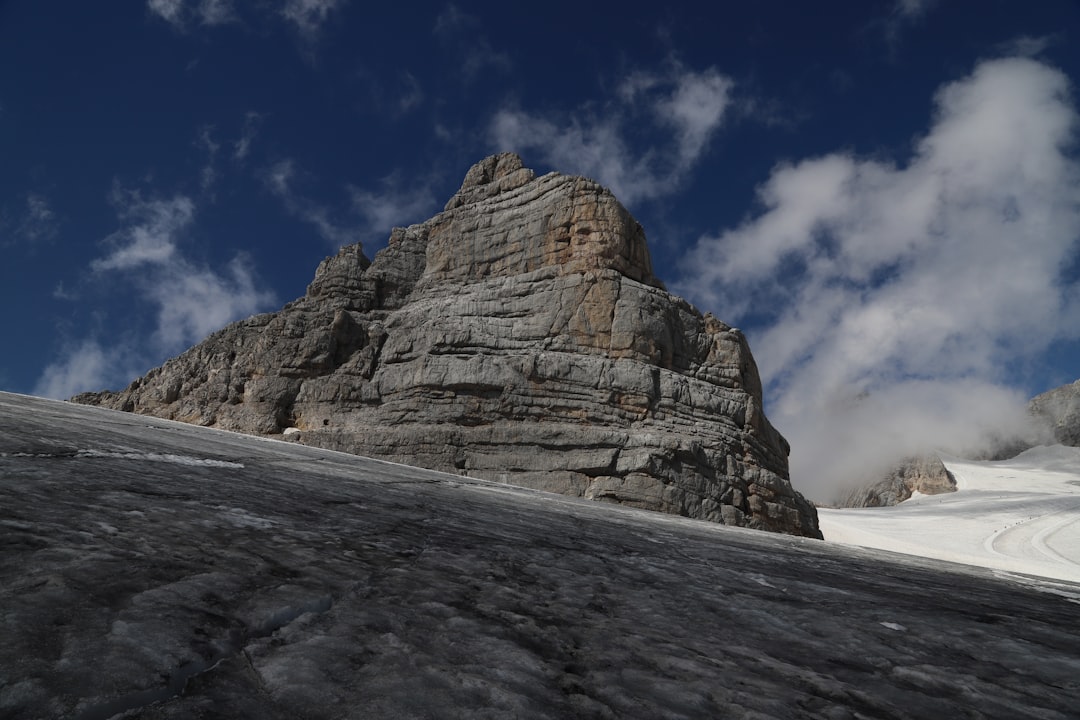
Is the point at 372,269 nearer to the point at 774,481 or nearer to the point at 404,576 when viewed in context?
the point at 774,481

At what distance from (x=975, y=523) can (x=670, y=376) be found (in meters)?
33.0

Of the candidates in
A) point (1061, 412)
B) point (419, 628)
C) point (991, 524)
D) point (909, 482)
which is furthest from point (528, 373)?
point (1061, 412)

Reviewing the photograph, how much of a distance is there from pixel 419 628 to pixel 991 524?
163 ft

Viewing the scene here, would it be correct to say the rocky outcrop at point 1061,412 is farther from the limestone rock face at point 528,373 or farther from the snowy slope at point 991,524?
the limestone rock face at point 528,373

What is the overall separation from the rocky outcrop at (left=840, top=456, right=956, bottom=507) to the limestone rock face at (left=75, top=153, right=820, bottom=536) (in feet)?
156

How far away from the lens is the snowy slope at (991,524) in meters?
30.4

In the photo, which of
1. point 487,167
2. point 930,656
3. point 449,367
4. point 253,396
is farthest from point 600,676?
point 487,167

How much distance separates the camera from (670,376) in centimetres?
2184

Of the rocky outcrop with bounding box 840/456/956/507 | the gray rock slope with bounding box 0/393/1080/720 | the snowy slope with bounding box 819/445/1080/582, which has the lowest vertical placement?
the gray rock slope with bounding box 0/393/1080/720

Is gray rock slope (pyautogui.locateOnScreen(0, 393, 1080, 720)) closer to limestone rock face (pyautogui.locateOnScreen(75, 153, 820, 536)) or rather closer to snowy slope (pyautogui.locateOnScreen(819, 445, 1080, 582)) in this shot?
limestone rock face (pyautogui.locateOnScreen(75, 153, 820, 536))

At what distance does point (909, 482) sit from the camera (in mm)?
63938

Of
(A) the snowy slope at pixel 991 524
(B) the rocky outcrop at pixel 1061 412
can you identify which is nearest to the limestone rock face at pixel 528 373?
(A) the snowy slope at pixel 991 524

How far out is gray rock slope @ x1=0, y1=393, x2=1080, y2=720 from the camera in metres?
1.14

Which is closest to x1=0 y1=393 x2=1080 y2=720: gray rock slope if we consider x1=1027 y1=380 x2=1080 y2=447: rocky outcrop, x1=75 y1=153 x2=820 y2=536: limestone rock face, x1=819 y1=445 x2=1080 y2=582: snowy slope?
x1=75 y1=153 x2=820 y2=536: limestone rock face
